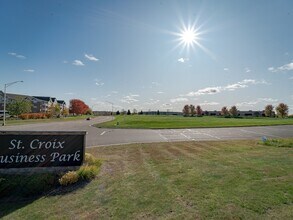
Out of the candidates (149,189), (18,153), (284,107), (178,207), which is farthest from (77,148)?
(284,107)

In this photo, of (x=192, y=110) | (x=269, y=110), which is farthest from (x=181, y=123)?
(x=192, y=110)

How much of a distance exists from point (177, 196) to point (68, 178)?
300 centimetres

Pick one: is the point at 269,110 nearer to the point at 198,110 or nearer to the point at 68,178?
the point at 198,110

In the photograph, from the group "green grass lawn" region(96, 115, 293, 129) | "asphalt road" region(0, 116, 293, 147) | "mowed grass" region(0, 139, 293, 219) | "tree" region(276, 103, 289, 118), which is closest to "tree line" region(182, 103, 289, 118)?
"tree" region(276, 103, 289, 118)

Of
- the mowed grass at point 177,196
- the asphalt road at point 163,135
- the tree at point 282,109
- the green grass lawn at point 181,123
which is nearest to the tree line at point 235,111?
the tree at point 282,109

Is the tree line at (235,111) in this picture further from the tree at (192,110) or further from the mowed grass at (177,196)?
the mowed grass at (177,196)

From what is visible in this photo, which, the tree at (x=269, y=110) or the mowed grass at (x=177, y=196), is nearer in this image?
the mowed grass at (x=177, y=196)

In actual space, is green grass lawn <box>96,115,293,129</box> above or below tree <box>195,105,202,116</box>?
below

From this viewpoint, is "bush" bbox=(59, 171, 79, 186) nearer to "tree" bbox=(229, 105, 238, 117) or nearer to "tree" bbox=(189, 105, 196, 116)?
"tree" bbox=(229, 105, 238, 117)

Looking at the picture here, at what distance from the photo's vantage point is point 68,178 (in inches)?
229

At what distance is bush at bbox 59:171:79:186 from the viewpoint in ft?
18.8

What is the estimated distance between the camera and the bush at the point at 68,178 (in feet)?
18.8

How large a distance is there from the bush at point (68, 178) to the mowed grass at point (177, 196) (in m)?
0.50

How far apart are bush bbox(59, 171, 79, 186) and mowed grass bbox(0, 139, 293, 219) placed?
501 mm
